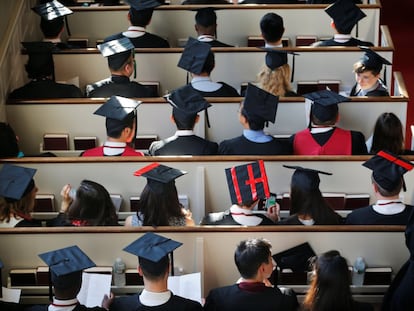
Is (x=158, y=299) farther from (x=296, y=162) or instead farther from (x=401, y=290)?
(x=296, y=162)

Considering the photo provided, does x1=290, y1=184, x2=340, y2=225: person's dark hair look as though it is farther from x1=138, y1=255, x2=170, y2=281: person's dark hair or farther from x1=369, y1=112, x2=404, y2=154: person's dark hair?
x1=138, y1=255, x2=170, y2=281: person's dark hair

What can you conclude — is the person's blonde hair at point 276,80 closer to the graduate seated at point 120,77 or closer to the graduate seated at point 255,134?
the graduate seated at point 255,134

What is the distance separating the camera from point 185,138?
20.4 ft

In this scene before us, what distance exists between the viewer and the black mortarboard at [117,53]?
22.7ft

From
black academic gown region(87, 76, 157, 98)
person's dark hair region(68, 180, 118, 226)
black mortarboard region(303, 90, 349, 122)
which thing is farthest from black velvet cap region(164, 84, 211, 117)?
person's dark hair region(68, 180, 118, 226)

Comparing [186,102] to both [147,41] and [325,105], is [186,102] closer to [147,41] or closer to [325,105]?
[325,105]

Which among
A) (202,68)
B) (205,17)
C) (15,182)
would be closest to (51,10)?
(205,17)

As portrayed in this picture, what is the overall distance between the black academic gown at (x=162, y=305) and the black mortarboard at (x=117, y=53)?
274 cm

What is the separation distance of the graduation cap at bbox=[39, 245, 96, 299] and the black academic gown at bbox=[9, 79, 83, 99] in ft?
7.73

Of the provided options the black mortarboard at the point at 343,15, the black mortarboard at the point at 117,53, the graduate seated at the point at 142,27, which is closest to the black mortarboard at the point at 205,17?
the graduate seated at the point at 142,27

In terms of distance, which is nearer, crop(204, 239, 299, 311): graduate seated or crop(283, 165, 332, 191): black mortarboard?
crop(204, 239, 299, 311): graduate seated

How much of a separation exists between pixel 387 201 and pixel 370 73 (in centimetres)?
185

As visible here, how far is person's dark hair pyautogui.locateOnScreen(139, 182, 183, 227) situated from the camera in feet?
17.3

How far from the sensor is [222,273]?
5.22 metres
